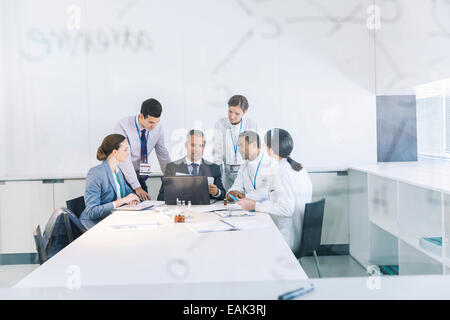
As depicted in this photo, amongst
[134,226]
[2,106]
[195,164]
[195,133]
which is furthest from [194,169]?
[2,106]

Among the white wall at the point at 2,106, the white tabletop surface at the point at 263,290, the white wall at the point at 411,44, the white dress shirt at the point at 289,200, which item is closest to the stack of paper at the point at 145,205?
the white dress shirt at the point at 289,200

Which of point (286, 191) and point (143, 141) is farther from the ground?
point (143, 141)

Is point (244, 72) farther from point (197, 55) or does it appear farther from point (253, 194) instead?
point (253, 194)

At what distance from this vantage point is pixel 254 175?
5.06ft

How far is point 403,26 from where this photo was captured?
48.6 inches

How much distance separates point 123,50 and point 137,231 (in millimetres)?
947

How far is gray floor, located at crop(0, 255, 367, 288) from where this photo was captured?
1239 mm

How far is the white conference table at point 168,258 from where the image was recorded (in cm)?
113

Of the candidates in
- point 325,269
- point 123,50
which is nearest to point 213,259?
point 325,269

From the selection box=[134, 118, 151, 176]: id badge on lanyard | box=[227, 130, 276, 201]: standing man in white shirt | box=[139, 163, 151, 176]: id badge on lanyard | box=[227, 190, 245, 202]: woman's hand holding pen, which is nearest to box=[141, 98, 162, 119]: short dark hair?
box=[134, 118, 151, 176]: id badge on lanyard

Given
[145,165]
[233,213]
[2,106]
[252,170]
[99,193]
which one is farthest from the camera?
[233,213]

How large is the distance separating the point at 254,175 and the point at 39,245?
86 centimetres

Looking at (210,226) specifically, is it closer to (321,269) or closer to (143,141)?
(143,141)

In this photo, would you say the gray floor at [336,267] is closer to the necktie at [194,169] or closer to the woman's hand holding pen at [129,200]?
the necktie at [194,169]
